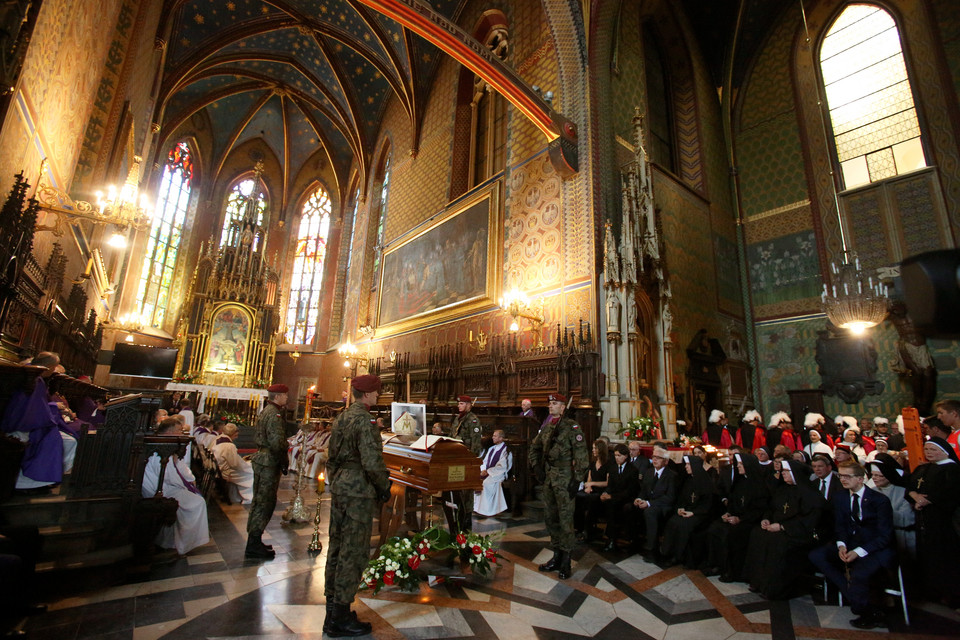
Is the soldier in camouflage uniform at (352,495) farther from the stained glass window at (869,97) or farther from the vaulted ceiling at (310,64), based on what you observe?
the stained glass window at (869,97)

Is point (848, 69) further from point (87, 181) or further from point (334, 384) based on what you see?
point (334, 384)

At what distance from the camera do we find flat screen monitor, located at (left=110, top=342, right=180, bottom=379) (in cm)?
1383

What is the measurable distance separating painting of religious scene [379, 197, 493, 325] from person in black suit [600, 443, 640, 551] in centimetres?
674

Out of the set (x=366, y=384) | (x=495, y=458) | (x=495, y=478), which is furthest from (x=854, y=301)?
(x=366, y=384)

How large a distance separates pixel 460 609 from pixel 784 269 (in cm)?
1446

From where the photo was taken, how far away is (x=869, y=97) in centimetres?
1280

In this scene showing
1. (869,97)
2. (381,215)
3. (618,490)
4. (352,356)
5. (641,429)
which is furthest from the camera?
(381,215)

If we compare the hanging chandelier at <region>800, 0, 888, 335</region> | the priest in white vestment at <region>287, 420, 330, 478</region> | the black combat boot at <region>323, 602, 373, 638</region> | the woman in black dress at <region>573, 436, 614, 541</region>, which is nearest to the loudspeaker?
the black combat boot at <region>323, 602, 373, 638</region>

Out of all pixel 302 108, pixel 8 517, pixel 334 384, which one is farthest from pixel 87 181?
pixel 302 108

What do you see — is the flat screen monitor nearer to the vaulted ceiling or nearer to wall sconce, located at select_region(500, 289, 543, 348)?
the vaulted ceiling

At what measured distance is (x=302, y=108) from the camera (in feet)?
70.7

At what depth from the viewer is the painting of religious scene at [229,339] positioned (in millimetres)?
19328

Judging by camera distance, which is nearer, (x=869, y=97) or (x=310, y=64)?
(x=869, y=97)

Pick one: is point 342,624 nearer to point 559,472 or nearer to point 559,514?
point 559,514
